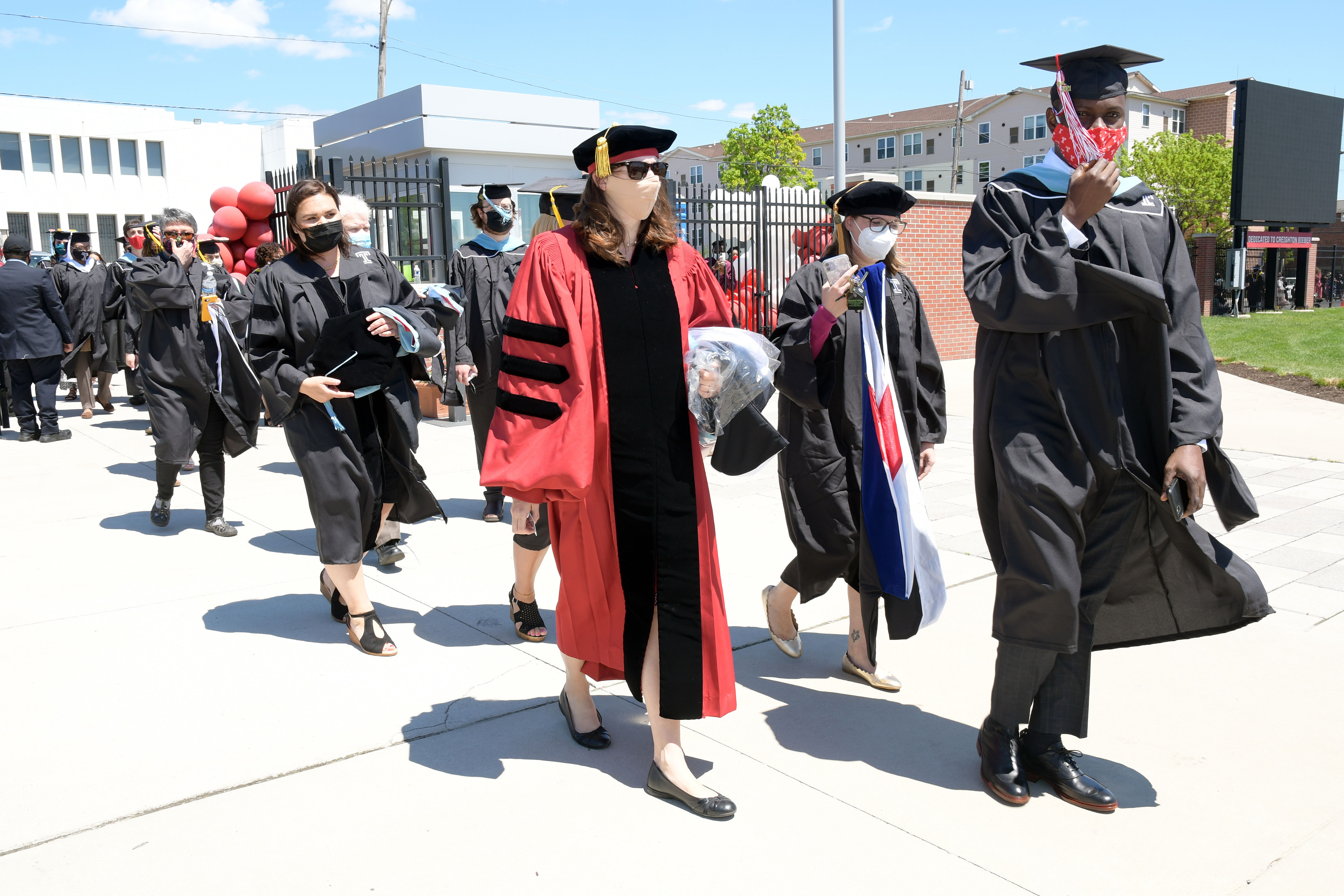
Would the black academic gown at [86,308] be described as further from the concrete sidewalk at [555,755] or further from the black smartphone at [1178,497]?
the black smartphone at [1178,497]

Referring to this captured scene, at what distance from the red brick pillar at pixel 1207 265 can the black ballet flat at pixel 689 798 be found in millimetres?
35781

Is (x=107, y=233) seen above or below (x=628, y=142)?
above

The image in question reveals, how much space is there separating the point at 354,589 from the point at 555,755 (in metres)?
1.44

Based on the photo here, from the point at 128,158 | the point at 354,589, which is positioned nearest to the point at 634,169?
the point at 354,589

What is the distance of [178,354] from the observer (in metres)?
6.92

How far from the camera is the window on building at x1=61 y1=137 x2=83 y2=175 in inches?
1900

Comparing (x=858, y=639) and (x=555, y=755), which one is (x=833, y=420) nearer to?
(x=858, y=639)

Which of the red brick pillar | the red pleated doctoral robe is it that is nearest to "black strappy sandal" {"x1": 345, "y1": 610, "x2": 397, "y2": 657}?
the red pleated doctoral robe

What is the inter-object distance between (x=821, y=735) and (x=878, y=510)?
0.80 meters

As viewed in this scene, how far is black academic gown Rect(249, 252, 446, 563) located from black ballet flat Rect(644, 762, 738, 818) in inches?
72.0

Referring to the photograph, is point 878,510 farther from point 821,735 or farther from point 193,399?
point 193,399

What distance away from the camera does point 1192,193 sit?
131 feet

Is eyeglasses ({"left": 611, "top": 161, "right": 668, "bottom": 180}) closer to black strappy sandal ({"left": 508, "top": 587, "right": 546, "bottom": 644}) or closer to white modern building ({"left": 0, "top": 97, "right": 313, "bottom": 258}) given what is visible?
black strappy sandal ({"left": 508, "top": 587, "right": 546, "bottom": 644})

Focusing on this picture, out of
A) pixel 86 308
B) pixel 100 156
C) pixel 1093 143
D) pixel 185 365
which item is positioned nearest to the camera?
pixel 1093 143
